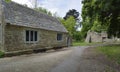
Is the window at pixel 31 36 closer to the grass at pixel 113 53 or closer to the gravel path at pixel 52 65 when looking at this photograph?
the gravel path at pixel 52 65

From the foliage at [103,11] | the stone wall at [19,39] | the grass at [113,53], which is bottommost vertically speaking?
the grass at [113,53]

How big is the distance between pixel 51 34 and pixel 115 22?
11.2 m

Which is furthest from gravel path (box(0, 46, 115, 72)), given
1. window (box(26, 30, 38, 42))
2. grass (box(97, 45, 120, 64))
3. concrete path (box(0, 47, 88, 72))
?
window (box(26, 30, 38, 42))

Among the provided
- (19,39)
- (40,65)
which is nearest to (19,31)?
(19,39)

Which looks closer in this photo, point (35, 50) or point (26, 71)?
point (26, 71)

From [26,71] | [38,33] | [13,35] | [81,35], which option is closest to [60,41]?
[38,33]

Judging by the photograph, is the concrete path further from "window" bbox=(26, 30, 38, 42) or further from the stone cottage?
"window" bbox=(26, 30, 38, 42)

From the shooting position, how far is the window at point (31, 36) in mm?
23719

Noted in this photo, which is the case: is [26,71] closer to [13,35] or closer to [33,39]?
[13,35]

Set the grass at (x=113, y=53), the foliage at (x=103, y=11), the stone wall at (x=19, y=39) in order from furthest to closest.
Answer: the stone wall at (x=19, y=39) → the grass at (x=113, y=53) → the foliage at (x=103, y=11)

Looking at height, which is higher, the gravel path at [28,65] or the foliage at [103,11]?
the foliage at [103,11]

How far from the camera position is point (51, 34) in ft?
101

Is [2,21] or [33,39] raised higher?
[2,21]

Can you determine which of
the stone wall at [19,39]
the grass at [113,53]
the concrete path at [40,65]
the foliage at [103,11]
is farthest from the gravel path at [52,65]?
the stone wall at [19,39]
